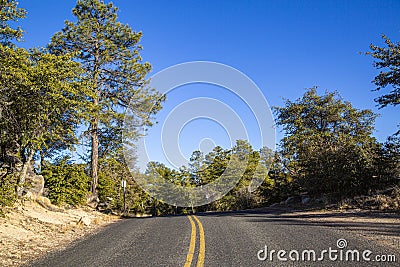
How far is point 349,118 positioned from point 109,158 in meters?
23.4

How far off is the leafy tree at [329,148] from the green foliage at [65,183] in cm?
1384

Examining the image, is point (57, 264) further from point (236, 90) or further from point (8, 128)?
point (236, 90)

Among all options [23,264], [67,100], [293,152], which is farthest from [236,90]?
[23,264]

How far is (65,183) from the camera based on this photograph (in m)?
17.5

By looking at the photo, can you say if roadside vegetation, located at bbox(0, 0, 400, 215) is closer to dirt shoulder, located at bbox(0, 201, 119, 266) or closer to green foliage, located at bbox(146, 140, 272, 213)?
dirt shoulder, located at bbox(0, 201, 119, 266)

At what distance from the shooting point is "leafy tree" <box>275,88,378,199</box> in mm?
16953

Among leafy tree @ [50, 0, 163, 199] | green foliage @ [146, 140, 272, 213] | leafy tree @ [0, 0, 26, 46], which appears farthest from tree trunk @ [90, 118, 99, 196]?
green foliage @ [146, 140, 272, 213]

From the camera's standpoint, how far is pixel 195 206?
177 feet

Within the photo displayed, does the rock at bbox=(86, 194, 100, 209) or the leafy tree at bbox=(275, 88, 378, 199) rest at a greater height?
the leafy tree at bbox=(275, 88, 378, 199)

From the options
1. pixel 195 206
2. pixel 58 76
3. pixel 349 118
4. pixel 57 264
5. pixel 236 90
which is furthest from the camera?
pixel 195 206

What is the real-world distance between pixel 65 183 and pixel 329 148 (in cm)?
1541

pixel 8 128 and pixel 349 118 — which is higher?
pixel 349 118

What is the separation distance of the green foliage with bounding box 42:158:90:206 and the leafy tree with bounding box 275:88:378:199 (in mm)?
13843

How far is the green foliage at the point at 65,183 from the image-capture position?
1694 centimetres
